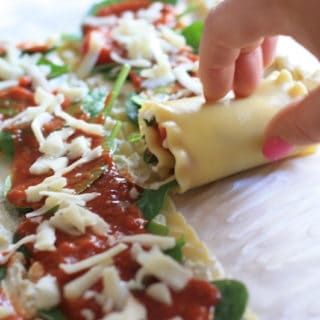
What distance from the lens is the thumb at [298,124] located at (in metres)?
1.62

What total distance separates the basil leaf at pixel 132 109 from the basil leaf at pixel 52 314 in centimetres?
88

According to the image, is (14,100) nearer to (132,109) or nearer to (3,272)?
(132,109)

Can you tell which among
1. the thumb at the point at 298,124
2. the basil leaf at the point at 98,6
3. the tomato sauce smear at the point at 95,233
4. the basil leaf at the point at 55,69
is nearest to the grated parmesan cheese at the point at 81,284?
the tomato sauce smear at the point at 95,233

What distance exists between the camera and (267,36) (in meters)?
1.69

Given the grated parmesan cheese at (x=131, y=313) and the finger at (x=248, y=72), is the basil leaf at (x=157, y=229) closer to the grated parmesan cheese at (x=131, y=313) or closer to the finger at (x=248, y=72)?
the grated parmesan cheese at (x=131, y=313)

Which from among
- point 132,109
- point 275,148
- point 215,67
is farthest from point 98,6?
point 275,148

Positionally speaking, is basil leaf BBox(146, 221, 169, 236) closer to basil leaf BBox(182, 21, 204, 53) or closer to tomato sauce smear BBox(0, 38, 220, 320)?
tomato sauce smear BBox(0, 38, 220, 320)

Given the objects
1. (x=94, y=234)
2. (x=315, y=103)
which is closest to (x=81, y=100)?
(x=94, y=234)

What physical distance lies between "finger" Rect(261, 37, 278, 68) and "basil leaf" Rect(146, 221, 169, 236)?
0.72 meters

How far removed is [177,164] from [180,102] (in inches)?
9.1

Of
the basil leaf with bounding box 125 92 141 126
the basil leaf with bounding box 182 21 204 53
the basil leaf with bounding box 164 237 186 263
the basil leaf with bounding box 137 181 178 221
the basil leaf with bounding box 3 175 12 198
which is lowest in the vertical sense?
the basil leaf with bounding box 164 237 186 263

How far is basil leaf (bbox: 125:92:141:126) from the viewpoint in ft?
7.63

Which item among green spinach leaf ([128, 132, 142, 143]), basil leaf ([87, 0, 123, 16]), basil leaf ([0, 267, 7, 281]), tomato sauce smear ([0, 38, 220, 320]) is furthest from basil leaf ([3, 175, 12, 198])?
basil leaf ([87, 0, 123, 16])

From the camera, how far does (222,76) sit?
1.95 meters
